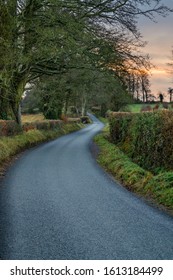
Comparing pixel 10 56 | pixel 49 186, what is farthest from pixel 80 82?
pixel 49 186

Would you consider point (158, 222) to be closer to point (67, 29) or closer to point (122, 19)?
point (67, 29)

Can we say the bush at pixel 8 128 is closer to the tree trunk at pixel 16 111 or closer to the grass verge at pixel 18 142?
the grass verge at pixel 18 142

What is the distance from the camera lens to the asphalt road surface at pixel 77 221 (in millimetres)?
Result: 6433

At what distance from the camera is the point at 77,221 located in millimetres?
8266

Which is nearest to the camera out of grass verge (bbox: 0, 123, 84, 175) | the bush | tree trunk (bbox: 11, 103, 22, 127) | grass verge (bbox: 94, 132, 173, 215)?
grass verge (bbox: 94, 132, 173, 215)

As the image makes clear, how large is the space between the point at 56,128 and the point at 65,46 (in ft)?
63.1

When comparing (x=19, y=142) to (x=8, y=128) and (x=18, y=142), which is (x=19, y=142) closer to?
(x=18, y=142)

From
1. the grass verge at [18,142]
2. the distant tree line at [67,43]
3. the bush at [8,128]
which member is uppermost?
the distant tree line at [67,43]

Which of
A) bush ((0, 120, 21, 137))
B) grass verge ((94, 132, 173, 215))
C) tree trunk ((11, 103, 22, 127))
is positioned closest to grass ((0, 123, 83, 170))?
bush ((0, 120, 21, 137))

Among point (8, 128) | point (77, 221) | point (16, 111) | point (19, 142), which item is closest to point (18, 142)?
point (19, 142)

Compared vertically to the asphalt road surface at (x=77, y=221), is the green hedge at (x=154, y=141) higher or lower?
higher

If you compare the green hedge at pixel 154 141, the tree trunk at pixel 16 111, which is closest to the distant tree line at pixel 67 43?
the tree trunk at pixel 16 111

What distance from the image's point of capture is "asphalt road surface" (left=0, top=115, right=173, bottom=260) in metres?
6.43

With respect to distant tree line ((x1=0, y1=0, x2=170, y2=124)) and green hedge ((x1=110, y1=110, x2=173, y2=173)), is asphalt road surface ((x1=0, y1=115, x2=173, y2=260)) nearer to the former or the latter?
green hedge ((x1=110, y1=110, x2=173, y2=173))
